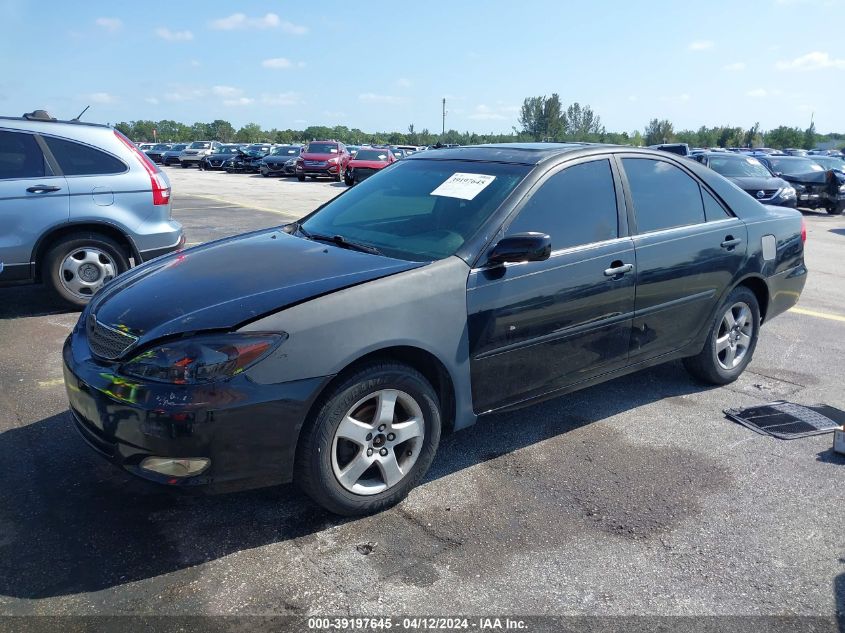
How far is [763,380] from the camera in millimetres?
5176

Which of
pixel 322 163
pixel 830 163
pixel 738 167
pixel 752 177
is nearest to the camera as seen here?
pixel 752 177

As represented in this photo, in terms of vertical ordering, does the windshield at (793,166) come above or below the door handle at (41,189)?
above

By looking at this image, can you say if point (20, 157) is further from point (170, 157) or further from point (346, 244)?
point (170, 157)

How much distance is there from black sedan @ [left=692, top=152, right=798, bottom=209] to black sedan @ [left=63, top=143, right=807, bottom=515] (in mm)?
12473

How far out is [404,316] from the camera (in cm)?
314

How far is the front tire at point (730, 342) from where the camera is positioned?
4820 millimetres

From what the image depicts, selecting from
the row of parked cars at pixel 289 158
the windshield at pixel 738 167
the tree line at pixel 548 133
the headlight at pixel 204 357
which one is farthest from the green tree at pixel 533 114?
the headlight at pixel 204 357

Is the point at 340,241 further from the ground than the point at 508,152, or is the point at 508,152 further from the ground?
the point at 508,152

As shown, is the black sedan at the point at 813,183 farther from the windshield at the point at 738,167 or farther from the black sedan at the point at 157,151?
the black sedan at the point at 157,151

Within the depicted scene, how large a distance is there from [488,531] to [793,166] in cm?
1997

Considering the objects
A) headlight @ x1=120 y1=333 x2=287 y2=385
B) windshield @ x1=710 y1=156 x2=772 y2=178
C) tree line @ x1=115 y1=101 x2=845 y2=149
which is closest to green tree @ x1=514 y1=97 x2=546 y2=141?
tree line @ x1=115 y1=101 x2=845 y2=149

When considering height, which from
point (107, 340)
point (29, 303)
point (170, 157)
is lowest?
point (29, 303)

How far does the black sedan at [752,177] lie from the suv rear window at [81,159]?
43.0 feet

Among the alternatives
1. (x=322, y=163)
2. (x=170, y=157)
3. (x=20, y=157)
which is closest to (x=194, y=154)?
(x=170, y=157)
